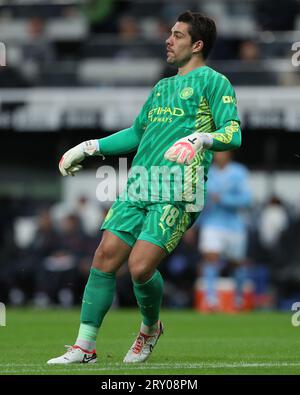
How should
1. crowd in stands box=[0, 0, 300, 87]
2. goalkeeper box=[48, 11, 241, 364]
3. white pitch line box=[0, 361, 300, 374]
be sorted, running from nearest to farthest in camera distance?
white pitch line box=[0, 361, 300, 374] < goalkeeper box=[48, 11, 241, 364] < crowd in stands box=[0, 0, 300, 87]

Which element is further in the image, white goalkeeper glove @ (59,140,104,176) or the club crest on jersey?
white goalkeeper glove @ (59,140,104,176)

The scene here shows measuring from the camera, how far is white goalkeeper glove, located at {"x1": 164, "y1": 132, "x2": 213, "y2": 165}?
22.5 feet

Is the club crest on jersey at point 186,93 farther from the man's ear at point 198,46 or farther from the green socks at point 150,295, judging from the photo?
the green socks at point 150,295

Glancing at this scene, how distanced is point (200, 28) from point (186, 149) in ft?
3.55

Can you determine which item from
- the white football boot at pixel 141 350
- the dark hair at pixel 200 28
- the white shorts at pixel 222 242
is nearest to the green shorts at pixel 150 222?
the white football boot at pixel 141 350

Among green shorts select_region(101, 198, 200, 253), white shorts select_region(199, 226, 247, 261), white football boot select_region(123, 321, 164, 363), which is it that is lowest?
white shorts select_region(199, 226, 247, 261)

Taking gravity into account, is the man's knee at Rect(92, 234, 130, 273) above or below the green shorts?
below

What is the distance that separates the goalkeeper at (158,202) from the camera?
286 inches

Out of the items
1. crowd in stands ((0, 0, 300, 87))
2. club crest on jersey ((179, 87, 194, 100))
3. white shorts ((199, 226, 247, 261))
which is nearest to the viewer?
club crest on jersey ((179, 87, 194, 100))

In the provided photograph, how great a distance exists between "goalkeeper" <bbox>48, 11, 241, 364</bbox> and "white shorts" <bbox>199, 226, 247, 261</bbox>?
22.8ft

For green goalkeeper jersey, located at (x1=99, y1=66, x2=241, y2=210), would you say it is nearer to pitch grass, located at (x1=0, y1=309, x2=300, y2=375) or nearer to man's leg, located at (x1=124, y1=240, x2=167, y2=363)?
man's leg, located at (x1=124, y1=240, x2=167, y2=363)

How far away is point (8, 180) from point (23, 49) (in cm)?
259

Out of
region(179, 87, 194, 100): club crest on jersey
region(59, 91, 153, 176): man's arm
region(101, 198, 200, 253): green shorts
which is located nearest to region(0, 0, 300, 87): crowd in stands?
region(59, 91, 153, 176): man's arm
